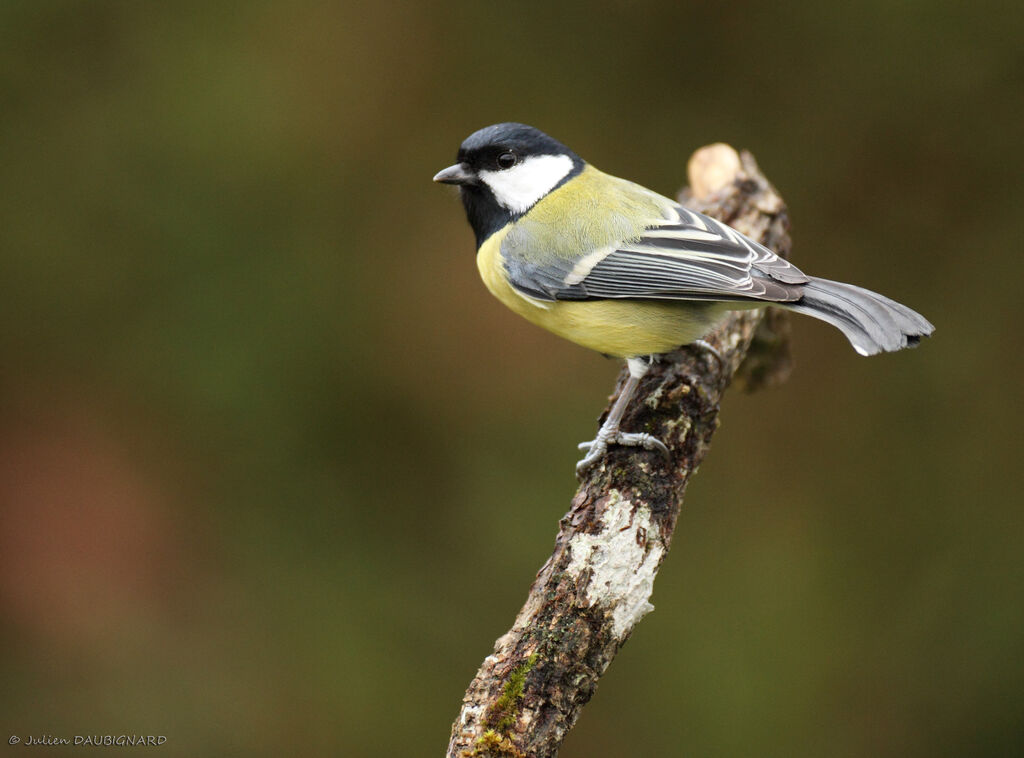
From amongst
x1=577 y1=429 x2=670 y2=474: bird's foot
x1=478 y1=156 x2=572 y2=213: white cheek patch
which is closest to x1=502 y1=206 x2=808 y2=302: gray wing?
x1=478 y1=156 x2=572 y2=213: white cheek patch

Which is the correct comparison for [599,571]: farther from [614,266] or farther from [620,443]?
[614,266]

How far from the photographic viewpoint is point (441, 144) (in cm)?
343

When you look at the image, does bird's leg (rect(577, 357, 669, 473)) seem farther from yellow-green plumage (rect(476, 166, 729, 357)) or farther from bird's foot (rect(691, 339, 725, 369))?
bird's foot (rect(691, 339, 725, 369))

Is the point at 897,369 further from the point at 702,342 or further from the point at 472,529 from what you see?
the point at 472,529

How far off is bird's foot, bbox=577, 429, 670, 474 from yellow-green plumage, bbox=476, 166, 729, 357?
21 centimetres

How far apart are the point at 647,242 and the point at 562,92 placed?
150 centimetres

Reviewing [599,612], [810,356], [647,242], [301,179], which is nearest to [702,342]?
[647,242]

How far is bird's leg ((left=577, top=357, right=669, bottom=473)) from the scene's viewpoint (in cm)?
206

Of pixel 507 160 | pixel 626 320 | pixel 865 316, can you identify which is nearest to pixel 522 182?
pixel 507 160

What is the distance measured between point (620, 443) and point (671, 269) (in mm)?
396

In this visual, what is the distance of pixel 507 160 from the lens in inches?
91.2

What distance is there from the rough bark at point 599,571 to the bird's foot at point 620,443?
0.05 ft

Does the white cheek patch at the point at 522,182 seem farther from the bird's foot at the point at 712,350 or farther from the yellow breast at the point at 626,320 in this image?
the bird's foot at the point at 712,350

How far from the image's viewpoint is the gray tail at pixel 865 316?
5.85 ft
